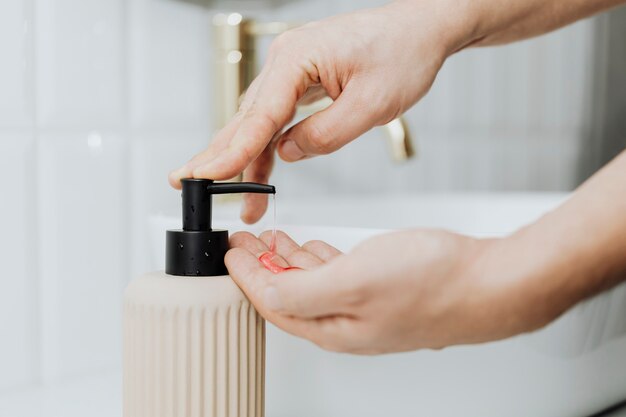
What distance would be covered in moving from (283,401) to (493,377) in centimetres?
14

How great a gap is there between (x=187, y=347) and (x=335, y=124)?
0.20 m

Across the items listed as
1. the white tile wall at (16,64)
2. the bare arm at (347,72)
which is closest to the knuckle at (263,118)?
the bare arm at (347,72)

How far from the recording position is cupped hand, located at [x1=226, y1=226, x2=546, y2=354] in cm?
34

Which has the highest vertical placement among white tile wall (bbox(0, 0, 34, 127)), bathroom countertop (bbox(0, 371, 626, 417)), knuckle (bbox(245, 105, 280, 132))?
white tile wall (bbox(0, 0, 34, 127))

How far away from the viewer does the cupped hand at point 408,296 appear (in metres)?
0.34

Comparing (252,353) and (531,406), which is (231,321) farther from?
(531,406)

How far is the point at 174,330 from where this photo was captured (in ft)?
1.33

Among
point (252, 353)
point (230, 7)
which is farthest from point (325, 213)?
point (252, 353)

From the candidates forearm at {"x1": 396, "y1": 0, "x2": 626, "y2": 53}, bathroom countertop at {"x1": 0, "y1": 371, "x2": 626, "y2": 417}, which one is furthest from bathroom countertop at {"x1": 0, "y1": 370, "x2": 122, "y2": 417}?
forearm at {"x1": 396, "y1": 0, "x2": 626, "y2": 53}

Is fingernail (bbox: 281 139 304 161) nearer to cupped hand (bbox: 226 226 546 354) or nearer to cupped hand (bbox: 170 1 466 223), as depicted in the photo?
cupped hand (bbox: 170 1 466 223)

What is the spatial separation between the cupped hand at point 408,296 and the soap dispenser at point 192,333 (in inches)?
2.0

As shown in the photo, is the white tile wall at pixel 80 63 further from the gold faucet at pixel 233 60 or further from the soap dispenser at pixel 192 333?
the soap dispenser at pixel 192 333

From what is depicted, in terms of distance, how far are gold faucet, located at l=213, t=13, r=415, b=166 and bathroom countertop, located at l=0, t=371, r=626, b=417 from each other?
0.89 ft

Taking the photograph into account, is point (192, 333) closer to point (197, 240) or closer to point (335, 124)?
point (197, 240)
